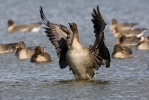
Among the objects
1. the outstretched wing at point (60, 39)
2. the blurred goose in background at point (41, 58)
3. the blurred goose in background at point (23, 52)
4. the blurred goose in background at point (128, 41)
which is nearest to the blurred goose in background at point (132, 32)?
the blurred goose in background at point (128, 41)

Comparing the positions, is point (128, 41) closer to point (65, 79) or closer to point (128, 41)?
point (128, 41)

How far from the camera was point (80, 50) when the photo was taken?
12.6 metres

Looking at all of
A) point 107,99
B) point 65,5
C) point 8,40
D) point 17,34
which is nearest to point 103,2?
point 65,5

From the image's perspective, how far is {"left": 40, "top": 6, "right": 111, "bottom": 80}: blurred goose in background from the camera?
12.6m

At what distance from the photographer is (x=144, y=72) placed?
46.3ft

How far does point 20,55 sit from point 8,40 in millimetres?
5544

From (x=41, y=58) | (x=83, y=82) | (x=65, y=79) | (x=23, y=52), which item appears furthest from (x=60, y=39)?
(x=23, y=52)

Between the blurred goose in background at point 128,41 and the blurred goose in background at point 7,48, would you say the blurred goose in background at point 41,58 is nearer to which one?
the blurred goose in background at point 7,48

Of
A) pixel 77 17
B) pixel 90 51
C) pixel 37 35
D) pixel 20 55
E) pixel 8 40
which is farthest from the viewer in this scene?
pixel 77 17

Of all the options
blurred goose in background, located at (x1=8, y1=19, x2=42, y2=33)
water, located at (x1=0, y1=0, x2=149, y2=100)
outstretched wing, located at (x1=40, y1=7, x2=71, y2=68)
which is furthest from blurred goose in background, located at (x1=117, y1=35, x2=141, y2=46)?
outstretched wing, located at (x1=40, y1=7, x2=71, y2=68)

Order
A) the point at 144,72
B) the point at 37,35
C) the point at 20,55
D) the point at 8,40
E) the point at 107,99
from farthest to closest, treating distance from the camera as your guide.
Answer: the point at 37,35 → the point at 8,40 → the point at 20,55 → the point at 144,72 → the point at 107,99

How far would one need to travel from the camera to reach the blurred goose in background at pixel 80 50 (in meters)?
12.6

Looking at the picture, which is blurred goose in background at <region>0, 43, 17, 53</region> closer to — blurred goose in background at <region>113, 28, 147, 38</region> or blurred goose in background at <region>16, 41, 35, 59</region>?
blurred goose in background at <region>16, 41, 35, 59</region>

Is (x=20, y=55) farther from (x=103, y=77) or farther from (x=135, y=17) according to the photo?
(x=135, y=17)
